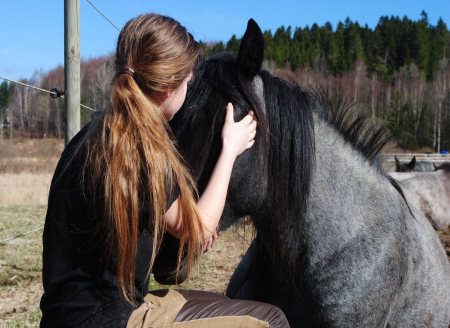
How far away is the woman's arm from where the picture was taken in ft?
5.78

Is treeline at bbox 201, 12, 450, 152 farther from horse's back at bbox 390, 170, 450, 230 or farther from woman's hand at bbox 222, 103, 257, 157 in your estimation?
woman's hand at bbox 222, 103, 257, 157

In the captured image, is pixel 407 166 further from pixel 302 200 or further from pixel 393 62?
pixel 393 62

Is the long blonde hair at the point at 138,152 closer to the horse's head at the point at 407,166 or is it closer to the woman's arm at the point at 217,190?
the woman's arm at the point at 217,190

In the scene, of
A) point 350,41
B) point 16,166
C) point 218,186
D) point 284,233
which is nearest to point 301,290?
point 284,233

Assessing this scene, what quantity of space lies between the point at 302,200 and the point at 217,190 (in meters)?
0.46

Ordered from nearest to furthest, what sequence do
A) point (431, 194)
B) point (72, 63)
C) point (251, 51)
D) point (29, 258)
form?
point (251, 51) < point (72, 63) < point (29, 258) < point (431, 194)

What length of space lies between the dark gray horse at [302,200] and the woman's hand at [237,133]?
0.12ft

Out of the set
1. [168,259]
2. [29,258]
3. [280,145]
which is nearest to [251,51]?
[280,145]

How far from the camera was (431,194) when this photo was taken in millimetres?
8516

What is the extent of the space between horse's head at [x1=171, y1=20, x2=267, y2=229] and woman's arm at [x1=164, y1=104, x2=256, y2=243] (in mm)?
65

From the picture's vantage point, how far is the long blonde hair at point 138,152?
5.35ft

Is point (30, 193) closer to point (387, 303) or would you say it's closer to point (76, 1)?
point (76, 1)

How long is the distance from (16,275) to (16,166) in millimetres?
15702

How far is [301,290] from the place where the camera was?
2.03 metres
